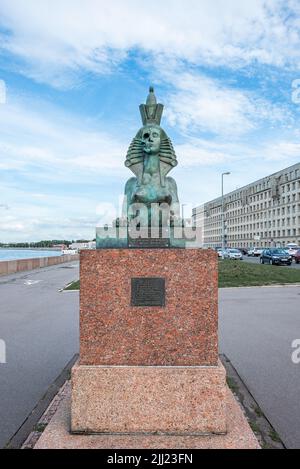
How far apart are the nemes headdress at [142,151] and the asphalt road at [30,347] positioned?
2993 millimetres

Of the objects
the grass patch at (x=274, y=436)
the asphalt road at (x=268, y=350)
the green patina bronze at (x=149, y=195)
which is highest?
the green patina bronze at (x=149, y=195)

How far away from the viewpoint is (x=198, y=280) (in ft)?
11.9

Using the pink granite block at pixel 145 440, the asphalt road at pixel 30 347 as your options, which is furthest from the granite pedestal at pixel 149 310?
the asphalt road at pixel 30 347

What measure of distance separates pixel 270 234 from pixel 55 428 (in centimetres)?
9237

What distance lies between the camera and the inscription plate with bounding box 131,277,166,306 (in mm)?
3586

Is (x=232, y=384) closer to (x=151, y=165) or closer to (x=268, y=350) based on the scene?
(x=268, y=350)

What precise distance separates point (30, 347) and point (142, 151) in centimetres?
432

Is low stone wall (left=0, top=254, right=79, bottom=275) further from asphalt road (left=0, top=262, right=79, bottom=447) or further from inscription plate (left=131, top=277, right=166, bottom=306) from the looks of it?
inscription plate (left=131, top=277, right=166, bottom=306)

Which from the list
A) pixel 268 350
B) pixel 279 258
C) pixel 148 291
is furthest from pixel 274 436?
pixel 279 258

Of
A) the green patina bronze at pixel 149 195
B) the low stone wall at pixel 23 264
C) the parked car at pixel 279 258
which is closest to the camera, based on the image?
the green patina bronze at pixel 149 195

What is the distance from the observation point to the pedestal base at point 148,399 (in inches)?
140

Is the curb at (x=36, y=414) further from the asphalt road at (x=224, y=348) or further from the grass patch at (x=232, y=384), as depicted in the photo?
the grass patch at (x=232, y=384)
